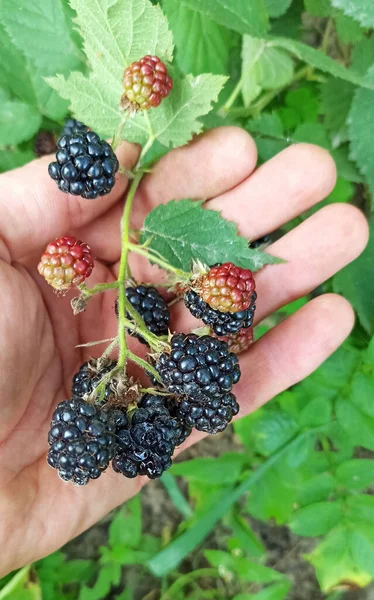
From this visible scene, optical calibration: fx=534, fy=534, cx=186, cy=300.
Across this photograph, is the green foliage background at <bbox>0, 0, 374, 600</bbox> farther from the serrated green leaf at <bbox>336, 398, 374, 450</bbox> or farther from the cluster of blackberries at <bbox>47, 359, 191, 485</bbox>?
the cluster of blackberries at <bbox>47, 359, 191, 485</bbox>

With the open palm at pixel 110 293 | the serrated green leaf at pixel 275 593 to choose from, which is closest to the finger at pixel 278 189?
the open palm at pixel 110 293

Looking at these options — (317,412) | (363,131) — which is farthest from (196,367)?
(363,131)

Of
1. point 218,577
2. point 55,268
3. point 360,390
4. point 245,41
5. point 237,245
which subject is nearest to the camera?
point 55,268

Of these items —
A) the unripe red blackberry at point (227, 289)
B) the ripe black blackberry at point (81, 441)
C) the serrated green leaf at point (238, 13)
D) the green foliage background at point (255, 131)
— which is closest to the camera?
the ripe black blackberry at point (81, 441)

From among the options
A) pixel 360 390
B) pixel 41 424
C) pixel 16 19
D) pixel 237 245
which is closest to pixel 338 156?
pixel 237 245

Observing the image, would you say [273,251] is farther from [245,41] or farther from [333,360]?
[245,41]

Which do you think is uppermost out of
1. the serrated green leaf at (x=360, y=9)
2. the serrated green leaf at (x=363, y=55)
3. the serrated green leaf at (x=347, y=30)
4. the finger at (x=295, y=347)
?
the serrated green leaf at (x=360, y=9)

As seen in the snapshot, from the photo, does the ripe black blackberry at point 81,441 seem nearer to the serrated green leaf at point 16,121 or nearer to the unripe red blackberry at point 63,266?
the unripe red blackberry at point 63,266
